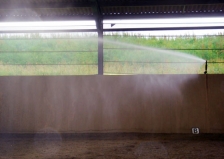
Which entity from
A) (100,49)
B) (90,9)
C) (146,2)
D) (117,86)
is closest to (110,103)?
(117,86)

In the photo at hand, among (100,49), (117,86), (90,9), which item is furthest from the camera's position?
(90,9)

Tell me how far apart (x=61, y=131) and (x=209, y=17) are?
253 inches

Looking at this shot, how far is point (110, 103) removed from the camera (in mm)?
8945

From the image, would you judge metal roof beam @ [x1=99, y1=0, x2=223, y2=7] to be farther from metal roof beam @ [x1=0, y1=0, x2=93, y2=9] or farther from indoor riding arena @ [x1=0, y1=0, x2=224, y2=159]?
metal roof beam @ [x1=0, y1=0, x2=93, y2=9]

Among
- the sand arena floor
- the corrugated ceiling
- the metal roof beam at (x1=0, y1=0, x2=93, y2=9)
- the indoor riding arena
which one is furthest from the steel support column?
the sand arena floor

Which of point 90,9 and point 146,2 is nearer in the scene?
point 146,2

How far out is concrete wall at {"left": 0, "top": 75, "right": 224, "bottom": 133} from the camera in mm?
8672

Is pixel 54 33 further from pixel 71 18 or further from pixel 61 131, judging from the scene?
pixel 61 131

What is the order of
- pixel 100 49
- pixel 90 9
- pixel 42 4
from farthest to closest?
pixel 90 9
pixel 100 49
pixel 42 4

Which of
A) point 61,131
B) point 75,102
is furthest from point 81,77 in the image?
point 61,131

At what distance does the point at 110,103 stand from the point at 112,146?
2.00 m

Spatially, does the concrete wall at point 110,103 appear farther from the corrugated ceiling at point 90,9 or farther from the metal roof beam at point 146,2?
the metal roof beam at point 146,2

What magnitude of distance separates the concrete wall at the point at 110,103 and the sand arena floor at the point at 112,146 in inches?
10.6

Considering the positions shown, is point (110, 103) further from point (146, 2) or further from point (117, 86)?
point (146, 2)
